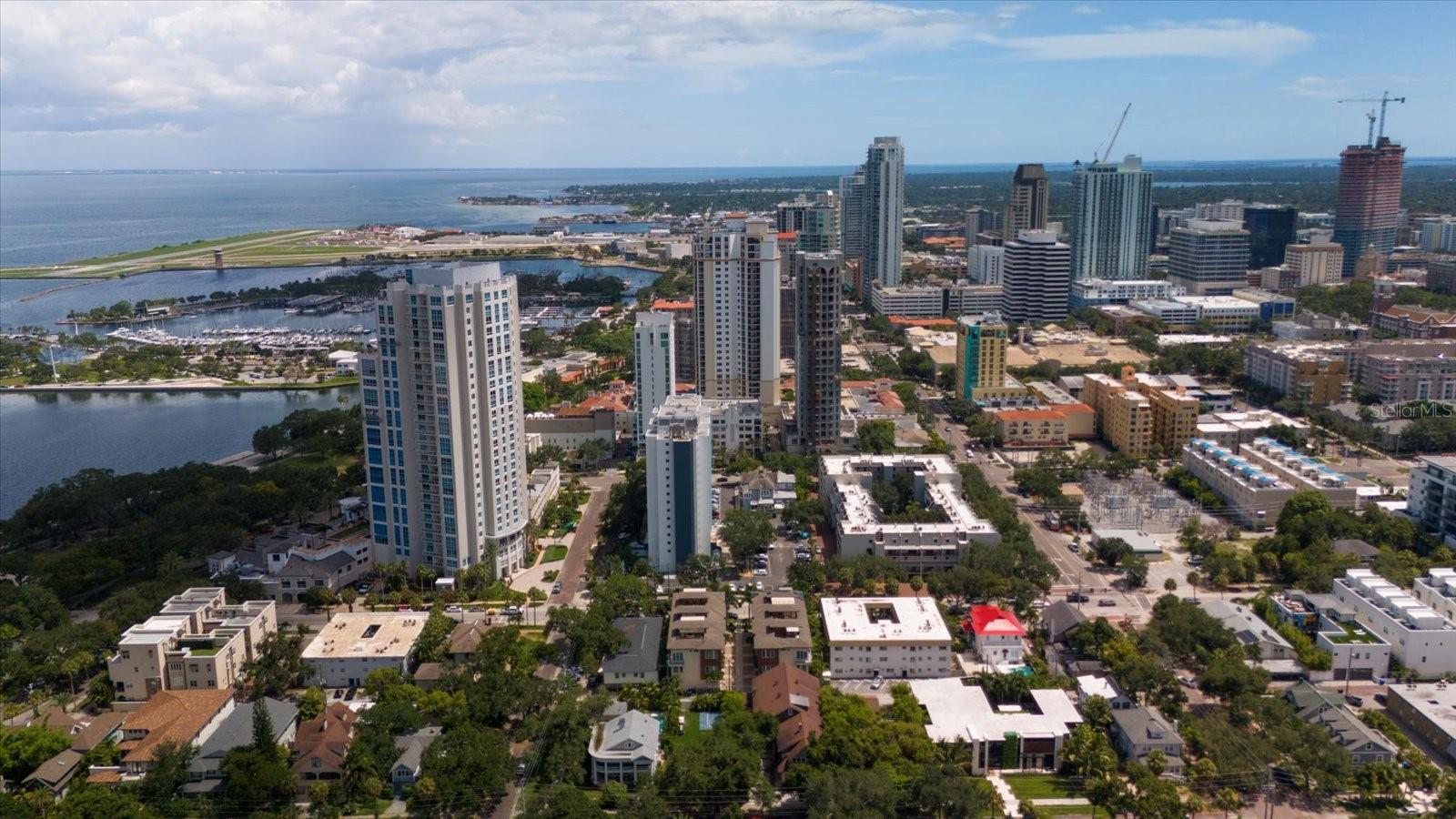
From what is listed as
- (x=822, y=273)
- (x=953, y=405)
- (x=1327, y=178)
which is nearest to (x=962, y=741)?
(x=822, y=273)

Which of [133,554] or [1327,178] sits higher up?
[1327,178]

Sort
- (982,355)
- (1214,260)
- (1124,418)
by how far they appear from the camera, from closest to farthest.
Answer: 1. (1124,418)
2. (982,355)
3. (1214,260)

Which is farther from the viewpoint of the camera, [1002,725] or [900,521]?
[900,521]

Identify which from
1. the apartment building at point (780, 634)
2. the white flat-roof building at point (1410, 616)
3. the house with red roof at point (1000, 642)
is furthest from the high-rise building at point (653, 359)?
the white flat-roof building at point (1410, 616)

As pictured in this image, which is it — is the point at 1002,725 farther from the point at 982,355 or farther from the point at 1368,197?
the point at 1368,197

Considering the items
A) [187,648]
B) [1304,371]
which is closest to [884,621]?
[187,648]

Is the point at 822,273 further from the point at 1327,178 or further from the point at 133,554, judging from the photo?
the point at 1327,178

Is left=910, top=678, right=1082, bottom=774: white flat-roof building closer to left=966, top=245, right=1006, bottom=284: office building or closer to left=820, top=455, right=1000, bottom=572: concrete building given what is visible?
left=820, top=455, right=1000, bottom=572: concrete building
